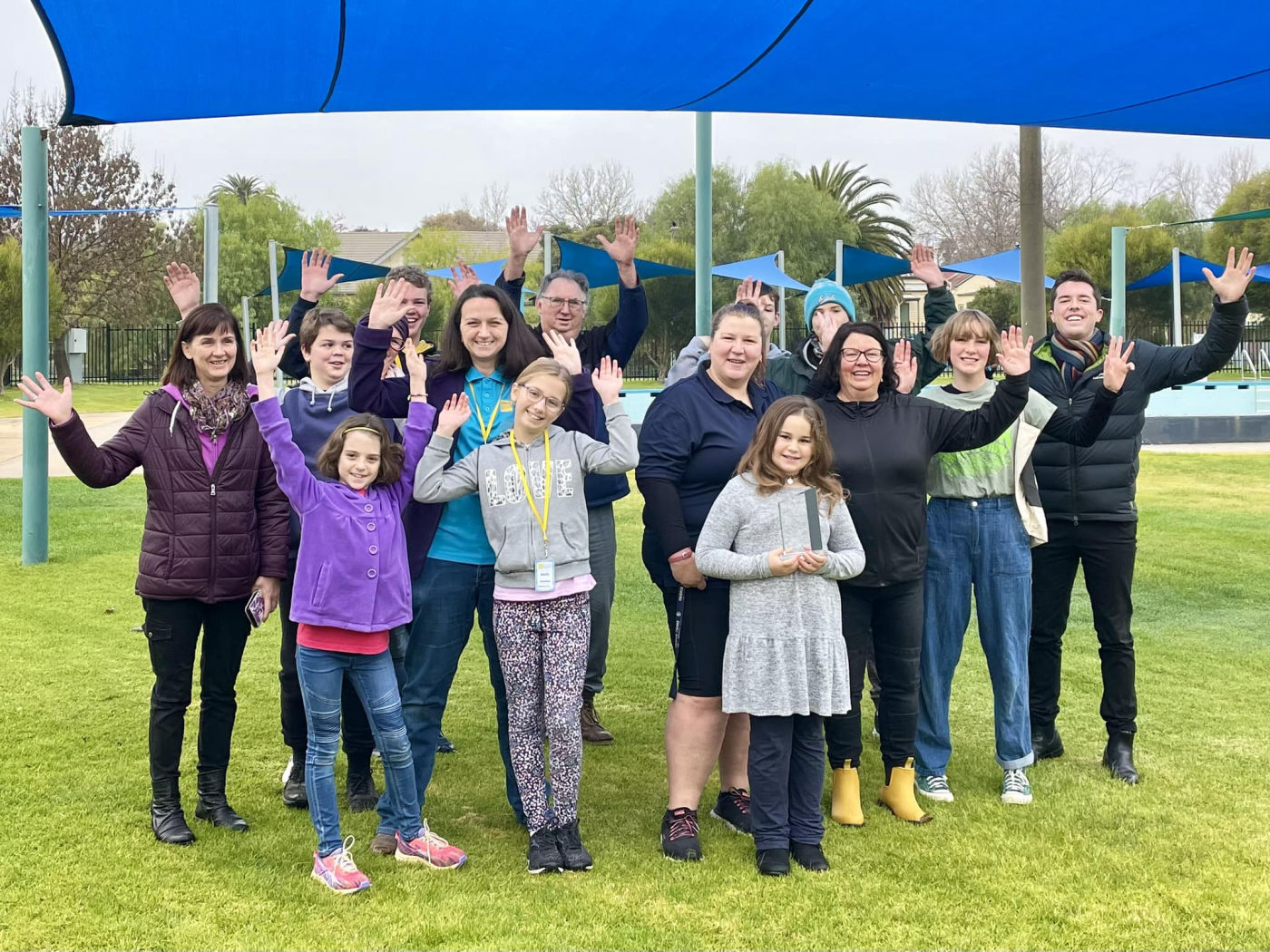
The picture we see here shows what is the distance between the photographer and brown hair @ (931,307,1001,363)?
3938 mm

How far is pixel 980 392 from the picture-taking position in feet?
13.3

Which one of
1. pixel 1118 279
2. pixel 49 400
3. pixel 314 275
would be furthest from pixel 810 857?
pixel 1118 279

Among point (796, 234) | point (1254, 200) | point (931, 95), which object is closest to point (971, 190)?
point (796, 234)

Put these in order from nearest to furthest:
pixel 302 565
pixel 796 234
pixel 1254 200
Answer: pixel 302 565
pixel 1254 200
pixel 796 234

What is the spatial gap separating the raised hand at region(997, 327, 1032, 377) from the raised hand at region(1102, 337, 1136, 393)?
0.31 meters

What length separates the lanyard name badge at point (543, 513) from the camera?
3295mm

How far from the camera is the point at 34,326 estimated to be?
842 centimetres

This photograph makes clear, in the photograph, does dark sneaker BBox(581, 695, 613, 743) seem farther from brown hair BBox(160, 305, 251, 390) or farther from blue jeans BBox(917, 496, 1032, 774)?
brown hair BBox(160, 305, 251, 390)

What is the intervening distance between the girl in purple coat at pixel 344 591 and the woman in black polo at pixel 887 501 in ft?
4.18

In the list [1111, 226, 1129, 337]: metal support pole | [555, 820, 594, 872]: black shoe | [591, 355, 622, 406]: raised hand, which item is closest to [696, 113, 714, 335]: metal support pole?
[591, 355, 622, 406]: raised hand

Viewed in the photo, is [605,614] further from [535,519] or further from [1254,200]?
[1254,200]

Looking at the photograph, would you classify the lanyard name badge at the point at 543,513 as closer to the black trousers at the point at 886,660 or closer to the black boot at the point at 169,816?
the black trousers at the point at 886,660

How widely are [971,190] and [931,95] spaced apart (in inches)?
1975

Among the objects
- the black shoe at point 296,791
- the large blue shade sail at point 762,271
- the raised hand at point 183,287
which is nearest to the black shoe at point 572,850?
the black shoe at point 296,791
